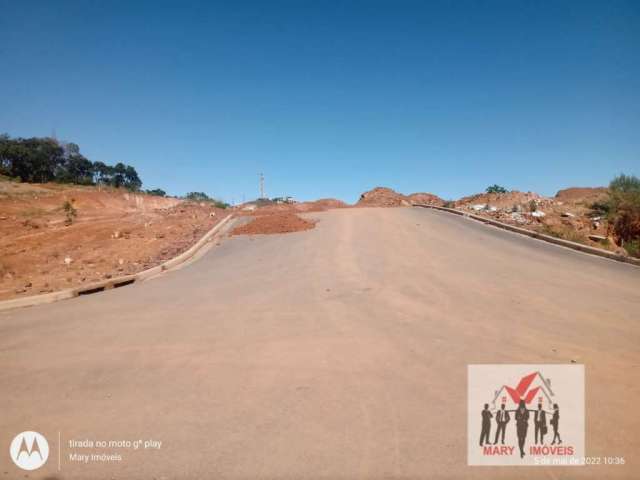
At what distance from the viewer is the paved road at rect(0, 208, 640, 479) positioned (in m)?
2.49

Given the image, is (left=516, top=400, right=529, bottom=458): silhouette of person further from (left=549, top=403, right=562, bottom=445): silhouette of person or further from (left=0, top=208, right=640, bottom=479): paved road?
(left=0, top=208, right=640, bottom=479): paved road

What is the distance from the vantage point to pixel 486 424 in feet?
9.16

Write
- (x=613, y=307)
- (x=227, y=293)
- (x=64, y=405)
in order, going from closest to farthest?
(x=64, y=405) → (x=613, y=307) → (x=227, y=293)

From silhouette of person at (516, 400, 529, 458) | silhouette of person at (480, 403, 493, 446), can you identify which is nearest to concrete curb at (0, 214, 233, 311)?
silhouette of person at (480, 403, 493, 446)

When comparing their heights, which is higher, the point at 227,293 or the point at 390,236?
the point at 390,236

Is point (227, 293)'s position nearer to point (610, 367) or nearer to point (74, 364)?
point (74, 364)

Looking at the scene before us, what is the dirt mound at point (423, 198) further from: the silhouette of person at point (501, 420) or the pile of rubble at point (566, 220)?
the silhouette of person at point (501, 420)

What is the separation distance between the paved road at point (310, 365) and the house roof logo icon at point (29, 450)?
6 cm

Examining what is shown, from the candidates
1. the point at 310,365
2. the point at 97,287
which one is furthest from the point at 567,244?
the point at 97,287

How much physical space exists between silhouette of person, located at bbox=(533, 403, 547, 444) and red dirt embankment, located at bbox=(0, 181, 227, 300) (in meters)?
8.65

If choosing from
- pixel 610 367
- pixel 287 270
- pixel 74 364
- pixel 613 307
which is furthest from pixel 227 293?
pixel 613 307

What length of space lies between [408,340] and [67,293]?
6552mm

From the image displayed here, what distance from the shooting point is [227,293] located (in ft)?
22.3

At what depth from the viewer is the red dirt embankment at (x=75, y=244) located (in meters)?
9.00
